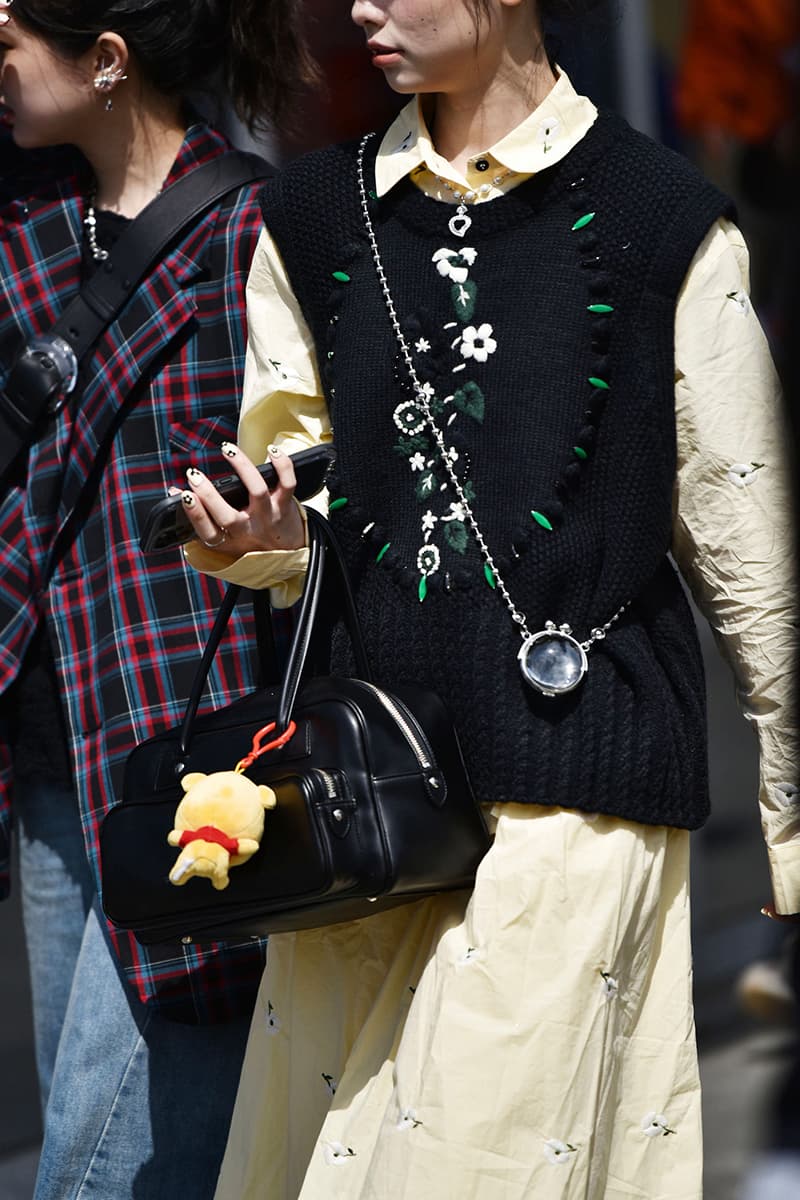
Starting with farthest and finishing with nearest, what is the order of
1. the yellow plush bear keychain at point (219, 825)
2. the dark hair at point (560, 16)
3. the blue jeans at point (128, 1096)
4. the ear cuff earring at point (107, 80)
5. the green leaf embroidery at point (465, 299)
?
the ear cuff earring at point (107, 80), the blue jeans at point (128, 1096), the dark hair at point (560, 16), the green leaf embroidery at point (465, 299), the yellow plush bear keychain at point (219, 825)

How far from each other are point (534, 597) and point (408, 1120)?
2.02 feet

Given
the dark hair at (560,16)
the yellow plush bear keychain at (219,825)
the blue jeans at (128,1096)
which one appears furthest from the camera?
the blue jeans at (128,1096)

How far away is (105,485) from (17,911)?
322 centimetres

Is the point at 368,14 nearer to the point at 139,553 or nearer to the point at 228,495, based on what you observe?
the point at 228,495

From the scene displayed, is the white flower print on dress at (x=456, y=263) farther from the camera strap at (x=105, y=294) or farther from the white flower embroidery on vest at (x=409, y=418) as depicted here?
the camera strap at (x=105, y=294)

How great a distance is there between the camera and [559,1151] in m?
2.10

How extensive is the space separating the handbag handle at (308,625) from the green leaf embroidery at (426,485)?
12cm

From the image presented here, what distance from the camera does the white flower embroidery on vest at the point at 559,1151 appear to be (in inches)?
82.5

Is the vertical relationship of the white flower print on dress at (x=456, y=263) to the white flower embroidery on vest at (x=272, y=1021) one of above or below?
above

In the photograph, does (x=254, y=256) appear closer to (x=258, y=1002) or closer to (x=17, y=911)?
(x=258, y=1002)

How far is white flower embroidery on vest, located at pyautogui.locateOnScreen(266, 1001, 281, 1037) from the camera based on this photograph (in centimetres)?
235

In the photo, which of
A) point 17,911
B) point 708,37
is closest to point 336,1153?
point 17,911

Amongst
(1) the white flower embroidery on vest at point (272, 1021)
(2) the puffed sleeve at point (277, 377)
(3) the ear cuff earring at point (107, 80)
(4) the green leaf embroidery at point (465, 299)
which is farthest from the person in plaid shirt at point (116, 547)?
(4) the green leaf embroidery at point (465, 299)

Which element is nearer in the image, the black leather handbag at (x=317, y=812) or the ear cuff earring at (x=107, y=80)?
the black leather handbag at (x=317, y=812)
